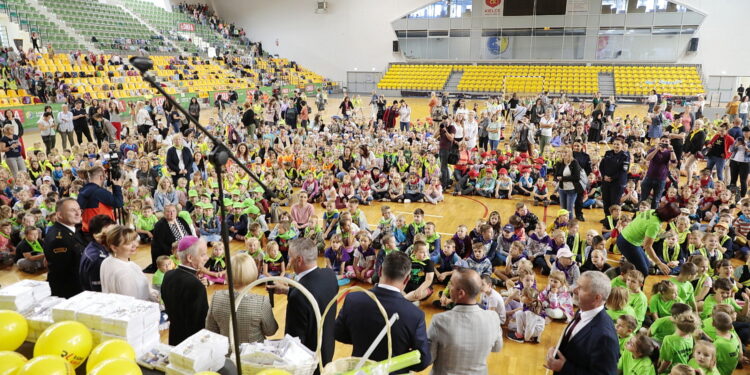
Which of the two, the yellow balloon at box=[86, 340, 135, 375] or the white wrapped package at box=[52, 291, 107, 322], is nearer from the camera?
the yellow balloon at box=[86, 340, 135, 375]

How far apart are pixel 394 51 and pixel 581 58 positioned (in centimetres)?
1218

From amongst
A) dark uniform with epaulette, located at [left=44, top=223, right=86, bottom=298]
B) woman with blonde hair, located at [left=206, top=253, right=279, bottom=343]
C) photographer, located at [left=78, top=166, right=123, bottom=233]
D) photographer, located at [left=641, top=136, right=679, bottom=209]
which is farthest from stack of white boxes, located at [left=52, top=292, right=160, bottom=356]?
photographer, located at [left=641, top=136, right=679, bottom=209]

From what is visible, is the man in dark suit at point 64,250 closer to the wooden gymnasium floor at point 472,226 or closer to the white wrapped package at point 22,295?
the wooden gymnasium floor at point 472,226

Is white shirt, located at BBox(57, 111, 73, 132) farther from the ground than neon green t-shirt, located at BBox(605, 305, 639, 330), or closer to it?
farther from the ground

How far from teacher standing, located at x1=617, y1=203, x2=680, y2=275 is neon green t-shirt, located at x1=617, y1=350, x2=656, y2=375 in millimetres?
1843

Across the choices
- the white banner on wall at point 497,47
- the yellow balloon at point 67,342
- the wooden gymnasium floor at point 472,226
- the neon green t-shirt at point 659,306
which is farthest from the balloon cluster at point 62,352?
the white banner on wall at point 497,47

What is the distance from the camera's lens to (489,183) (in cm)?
1053

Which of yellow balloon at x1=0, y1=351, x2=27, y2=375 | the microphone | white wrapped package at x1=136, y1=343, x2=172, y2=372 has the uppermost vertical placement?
the microphone

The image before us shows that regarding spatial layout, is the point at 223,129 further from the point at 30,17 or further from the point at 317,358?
the point at 30,17

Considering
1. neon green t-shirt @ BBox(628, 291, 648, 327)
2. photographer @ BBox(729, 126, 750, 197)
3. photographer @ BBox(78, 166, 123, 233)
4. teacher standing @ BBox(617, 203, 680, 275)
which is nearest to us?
neon green t-shirt @ BBox(628, 291, 648, 327)

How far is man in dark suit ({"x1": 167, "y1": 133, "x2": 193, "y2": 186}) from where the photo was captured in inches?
365

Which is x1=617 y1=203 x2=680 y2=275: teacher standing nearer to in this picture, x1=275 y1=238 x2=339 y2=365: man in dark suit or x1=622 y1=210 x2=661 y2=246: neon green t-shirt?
x1=622 y1=210 x2=661 y2=246: neon green t-shirt

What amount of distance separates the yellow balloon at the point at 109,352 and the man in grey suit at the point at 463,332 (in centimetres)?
157

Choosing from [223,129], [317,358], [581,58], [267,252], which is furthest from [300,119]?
[581,58]
